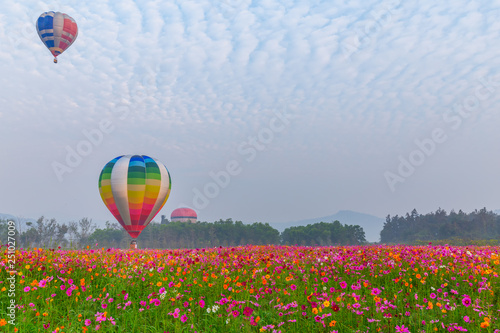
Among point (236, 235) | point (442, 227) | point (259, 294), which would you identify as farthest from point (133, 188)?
point (442, 227)

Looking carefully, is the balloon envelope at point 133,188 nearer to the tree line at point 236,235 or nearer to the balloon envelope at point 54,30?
the balloon envelope at point 54,30

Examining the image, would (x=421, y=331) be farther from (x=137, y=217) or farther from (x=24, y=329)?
(x=137, y=217)

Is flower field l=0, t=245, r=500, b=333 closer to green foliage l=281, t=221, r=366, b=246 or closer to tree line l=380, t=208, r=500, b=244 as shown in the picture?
green foliage l=281, t=221, r=366, b=246

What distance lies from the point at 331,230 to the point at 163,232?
38.4 m

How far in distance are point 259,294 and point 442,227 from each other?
9592cm

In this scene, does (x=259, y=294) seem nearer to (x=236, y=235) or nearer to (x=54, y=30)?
(x=54, y=30)

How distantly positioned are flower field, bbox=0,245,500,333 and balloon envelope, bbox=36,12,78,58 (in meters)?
32.8

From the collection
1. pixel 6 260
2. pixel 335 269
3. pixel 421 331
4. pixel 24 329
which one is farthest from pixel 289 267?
pixel 6 260

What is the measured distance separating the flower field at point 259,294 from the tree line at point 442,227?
79.7 m

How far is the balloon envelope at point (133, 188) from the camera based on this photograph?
24250mm

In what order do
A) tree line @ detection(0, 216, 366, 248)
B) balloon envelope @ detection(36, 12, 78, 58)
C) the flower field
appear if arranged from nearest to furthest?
1. the flower field
2. balloon envelope @ detection(36, 12, 78, 58)
3. tree line @ detection(0, 216, 366, 248)

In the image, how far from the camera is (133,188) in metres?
24.2

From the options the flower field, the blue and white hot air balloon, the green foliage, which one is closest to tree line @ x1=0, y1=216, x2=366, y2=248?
the green foliage

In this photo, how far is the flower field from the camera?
6.80 metres
